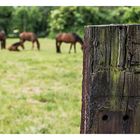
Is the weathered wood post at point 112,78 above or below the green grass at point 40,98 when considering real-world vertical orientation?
above

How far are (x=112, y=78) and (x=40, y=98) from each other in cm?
507

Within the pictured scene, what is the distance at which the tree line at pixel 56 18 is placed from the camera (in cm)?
2849

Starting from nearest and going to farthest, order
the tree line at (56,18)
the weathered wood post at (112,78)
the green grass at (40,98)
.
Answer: the weathered wood post at (112,78)
the green grass at (40,98)
the tree line at (56,18)

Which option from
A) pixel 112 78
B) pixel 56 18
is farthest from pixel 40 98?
pixel 56 18

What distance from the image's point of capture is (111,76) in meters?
1.05

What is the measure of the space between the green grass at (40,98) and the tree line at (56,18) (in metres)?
12.9

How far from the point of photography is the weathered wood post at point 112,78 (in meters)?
1.04

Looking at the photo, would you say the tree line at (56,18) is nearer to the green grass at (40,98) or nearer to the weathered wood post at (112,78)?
the green grass at (40,98)

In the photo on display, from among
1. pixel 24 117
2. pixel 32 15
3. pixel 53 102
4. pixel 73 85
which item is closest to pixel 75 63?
pixel 73 85

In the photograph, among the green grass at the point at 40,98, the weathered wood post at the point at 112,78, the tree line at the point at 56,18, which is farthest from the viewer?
the tree line at the point at 56,18

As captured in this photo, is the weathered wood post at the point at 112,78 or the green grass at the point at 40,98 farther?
the green grass at the point at 40,98

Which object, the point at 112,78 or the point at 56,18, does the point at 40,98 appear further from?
the point at 56,18

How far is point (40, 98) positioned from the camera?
20.0 ft

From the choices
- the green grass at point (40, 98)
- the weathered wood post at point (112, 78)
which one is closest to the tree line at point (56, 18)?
the green grass at point (40, 98)
